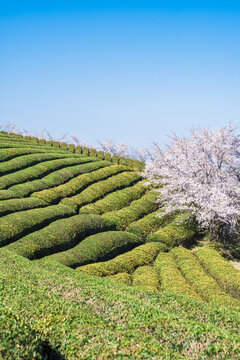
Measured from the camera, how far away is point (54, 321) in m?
8.95

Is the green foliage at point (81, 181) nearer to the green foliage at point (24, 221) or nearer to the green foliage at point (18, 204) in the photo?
the green foliage at point (18, 204)

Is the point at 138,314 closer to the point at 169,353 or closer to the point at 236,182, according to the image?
the point at 169,353

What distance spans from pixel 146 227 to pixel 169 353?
20264 mm

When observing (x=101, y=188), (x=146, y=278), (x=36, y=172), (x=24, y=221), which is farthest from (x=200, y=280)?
(x=36, y=172)

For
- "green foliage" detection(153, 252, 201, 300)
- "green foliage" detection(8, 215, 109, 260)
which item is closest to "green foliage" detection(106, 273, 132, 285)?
"green foliage" detection(153, 252, 201, 300)

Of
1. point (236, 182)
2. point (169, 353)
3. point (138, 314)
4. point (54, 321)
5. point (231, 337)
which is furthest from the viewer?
point (236, 182)

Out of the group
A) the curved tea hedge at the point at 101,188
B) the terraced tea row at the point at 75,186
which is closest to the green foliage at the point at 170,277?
the curved tea hedge at the point at 101,188

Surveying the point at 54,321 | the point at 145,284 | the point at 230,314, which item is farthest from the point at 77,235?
the point at 54,321

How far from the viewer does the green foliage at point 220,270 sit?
19.7 meters

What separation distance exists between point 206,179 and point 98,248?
1496 centimetres

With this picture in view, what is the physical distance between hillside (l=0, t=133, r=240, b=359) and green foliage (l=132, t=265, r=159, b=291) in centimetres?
6

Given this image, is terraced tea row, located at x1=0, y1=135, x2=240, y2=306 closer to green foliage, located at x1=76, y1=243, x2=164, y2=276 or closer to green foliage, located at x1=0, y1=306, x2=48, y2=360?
green foliage, located at x1=76, y1=243, x2=164, y2=276

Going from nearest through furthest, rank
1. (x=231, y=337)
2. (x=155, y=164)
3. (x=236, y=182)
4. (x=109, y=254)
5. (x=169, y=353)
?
(x=169, y=353) → (x=231, y=337) → (x=109, y=254) → (x=236, y=182) → (x=155, y=164)

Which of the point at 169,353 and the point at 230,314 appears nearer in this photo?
the point at 169,353
